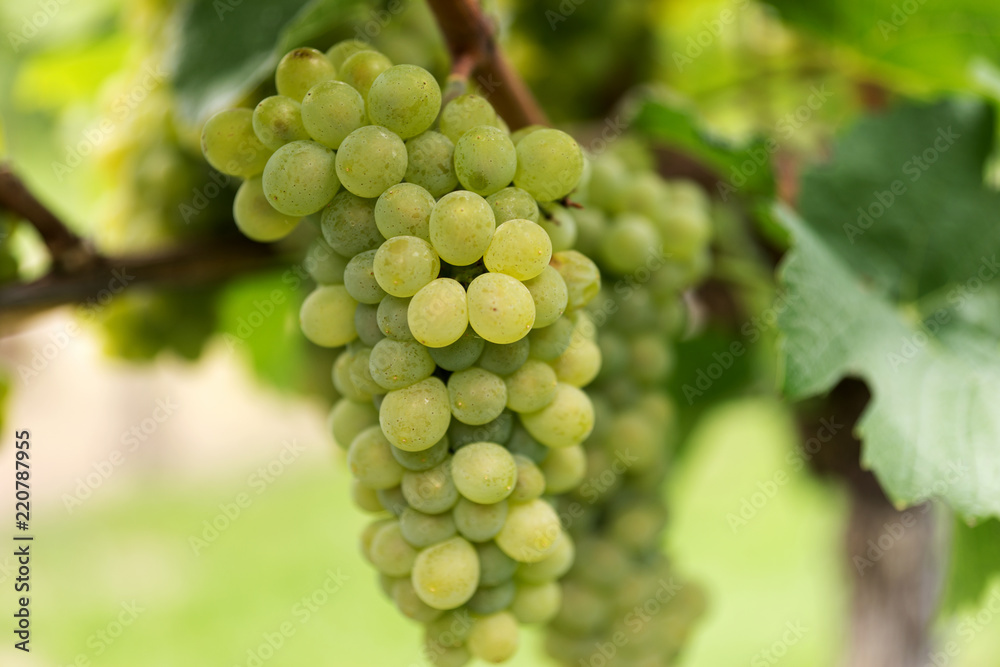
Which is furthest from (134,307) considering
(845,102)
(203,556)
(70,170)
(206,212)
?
(203,556)

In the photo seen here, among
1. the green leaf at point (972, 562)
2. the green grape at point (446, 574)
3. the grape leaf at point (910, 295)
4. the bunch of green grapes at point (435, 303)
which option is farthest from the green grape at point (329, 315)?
the green leaf at point (972, 562)

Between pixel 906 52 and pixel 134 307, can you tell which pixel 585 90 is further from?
pixel 134 307

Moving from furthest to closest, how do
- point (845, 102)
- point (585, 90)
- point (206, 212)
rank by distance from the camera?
point (845, 102), point (585, 90), point (206, 212)

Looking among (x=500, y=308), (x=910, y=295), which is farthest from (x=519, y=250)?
(x=910, y=295)

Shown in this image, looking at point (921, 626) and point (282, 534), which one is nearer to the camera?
point (921, 626)

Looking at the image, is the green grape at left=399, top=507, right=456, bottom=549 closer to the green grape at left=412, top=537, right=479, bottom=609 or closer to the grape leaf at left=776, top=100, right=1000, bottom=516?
the green grape at left=412, top=537, right=479, bottom=609

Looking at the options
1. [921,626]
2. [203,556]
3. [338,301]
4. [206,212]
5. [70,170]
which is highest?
[338,301]

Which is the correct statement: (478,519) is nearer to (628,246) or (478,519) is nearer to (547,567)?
(547,567)
